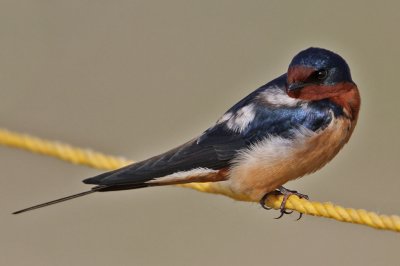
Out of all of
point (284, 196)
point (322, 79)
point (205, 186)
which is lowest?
point (284, 196)

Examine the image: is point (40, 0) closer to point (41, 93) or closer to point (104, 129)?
point (41, 93)

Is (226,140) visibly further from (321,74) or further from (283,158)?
(321,74)

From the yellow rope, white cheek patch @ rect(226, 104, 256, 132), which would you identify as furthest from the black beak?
the yellow rope

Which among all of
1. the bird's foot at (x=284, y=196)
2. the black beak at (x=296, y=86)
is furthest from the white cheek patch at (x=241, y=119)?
the bird's foot at (x=284, y=196)

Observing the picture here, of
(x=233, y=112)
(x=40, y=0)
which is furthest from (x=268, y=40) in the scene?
(x=233, y=112)

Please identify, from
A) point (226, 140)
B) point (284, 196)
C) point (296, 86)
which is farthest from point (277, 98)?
point (284, 196)

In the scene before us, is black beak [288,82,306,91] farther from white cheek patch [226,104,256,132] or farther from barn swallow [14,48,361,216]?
white cheek patch [226,104,256,132]

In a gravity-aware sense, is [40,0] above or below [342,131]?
above
